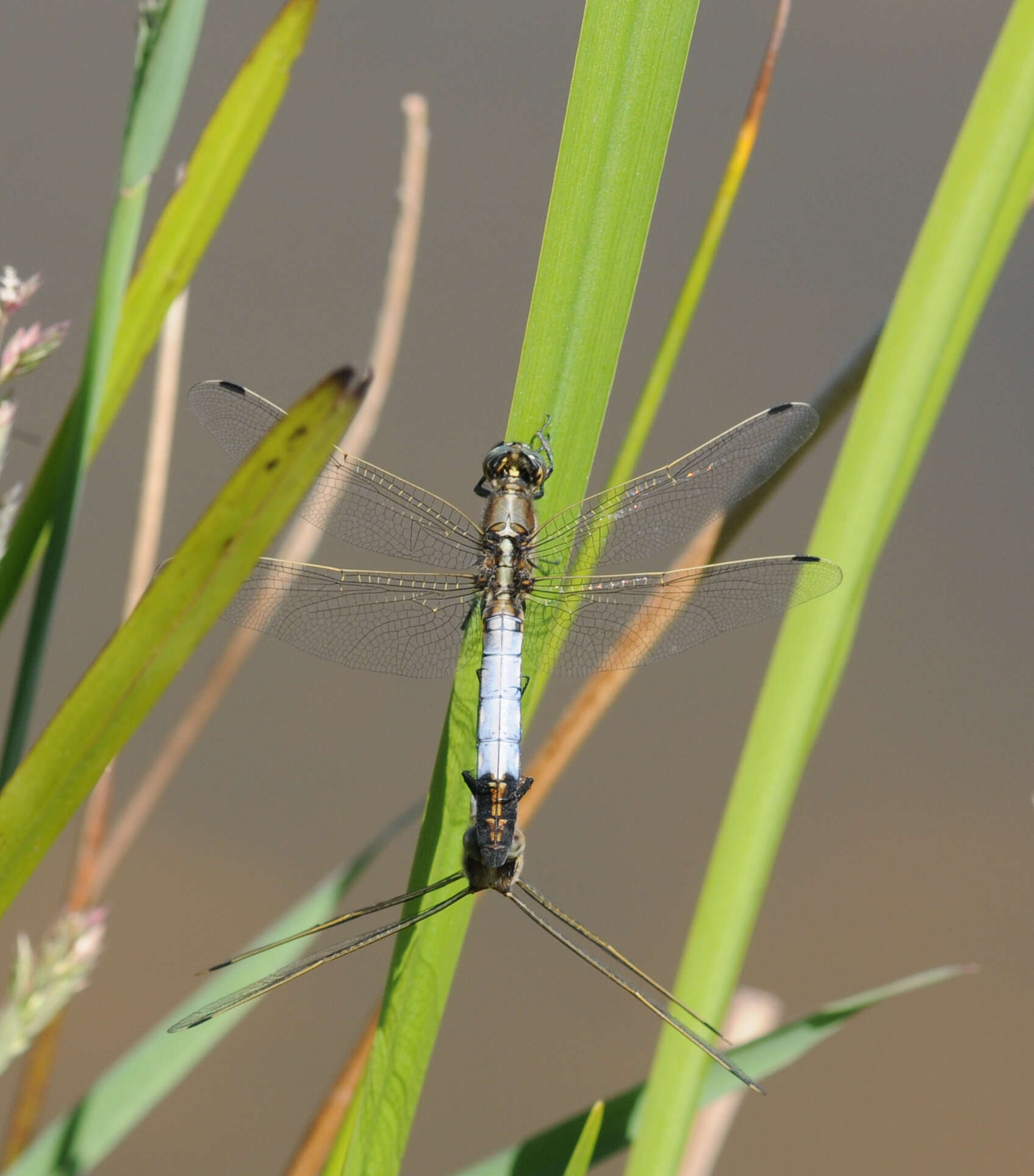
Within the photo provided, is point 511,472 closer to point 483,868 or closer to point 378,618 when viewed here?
point 378,618

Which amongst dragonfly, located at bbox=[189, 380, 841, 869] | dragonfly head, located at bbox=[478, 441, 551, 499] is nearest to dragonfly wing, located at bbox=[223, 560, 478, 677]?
dragonfly, located at bbox=[189, 380, 841, 869]

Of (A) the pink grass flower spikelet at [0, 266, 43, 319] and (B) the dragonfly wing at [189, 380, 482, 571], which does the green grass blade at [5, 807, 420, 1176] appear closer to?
(B) the dragonfly wing at [189, 380, 482, 571]

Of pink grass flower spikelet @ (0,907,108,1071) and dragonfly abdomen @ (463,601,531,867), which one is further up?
dragonfly abdomen @ (463,601,531,867)

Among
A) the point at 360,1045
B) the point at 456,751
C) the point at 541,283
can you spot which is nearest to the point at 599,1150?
the point at 360,1045

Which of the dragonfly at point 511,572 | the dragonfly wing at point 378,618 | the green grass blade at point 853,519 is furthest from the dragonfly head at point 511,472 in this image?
the green grass blade at point 853,519

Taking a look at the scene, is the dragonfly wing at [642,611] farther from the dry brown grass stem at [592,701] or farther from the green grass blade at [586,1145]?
the green grass blade at [586,1145]

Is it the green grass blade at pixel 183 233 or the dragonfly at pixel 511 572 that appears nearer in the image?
the green grass blade at pixel 183 233

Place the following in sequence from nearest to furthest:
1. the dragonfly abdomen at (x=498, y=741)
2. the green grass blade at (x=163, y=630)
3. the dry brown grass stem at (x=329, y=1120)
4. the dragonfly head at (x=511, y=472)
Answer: the green grass blade at (x=163, y=630) → the dragonfly abdomen at (x=498, y=741) → the dragonfly head at (x=511, y=472) → the dry brown grass stem at (x=329, y=1120)
